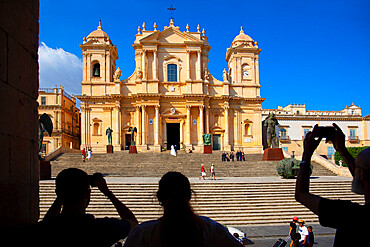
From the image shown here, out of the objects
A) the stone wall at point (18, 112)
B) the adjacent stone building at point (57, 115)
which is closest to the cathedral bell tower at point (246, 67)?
the adjacent stone building at point (57, 115)

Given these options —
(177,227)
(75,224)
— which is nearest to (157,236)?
(177,227)

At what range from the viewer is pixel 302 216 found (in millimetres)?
13539

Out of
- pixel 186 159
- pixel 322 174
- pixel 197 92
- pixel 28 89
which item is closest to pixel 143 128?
pixel 197 92

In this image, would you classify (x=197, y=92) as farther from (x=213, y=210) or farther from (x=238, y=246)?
(x=238, y=246)

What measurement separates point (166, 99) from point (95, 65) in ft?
33.7

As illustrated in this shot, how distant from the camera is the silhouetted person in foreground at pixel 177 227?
2.13 m

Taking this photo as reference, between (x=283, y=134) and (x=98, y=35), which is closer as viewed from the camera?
(x=98, y=35)

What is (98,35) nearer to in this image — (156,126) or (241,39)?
(156,126)

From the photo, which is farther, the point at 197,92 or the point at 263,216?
the point at 197,92

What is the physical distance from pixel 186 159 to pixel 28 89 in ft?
88.5

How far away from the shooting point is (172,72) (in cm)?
4212

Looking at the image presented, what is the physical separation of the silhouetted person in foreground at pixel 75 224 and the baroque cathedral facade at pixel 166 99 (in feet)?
122

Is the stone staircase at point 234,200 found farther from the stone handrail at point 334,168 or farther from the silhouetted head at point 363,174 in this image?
the silhouetted head at point 363,174

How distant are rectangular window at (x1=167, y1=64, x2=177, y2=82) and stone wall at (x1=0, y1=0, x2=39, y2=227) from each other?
3888 cm
